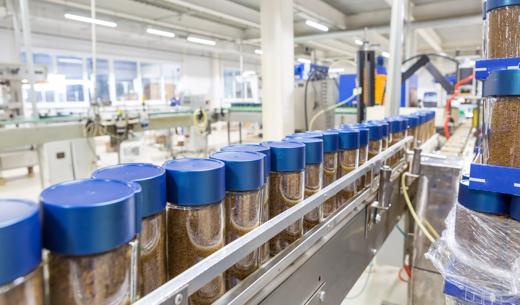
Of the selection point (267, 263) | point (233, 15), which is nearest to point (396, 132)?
point (267, 263)

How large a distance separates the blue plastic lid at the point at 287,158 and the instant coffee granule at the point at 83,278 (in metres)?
0.44

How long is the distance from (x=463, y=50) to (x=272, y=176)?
13360mm

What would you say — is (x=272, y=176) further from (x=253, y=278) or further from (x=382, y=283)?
(x=382, y=283)

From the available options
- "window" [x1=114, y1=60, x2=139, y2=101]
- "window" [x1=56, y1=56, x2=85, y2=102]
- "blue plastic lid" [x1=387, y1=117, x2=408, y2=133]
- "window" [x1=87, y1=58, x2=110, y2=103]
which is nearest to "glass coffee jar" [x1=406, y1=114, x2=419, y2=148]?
"blue plastic lid" [x1=387, y1=117, x2=408, y2=133]

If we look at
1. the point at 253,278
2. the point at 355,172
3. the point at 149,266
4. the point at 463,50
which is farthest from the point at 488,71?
the point at 463,50

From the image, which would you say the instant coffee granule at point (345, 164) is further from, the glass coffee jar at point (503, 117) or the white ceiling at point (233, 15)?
the white ceiling at point (233, 15)

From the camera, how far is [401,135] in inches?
66.9

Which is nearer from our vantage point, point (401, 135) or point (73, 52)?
point (401, 135)

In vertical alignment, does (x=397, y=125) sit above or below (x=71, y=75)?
below

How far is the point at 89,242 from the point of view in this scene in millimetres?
367

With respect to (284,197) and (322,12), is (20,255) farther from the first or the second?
(322,12)

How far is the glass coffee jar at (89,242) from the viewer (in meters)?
0.36

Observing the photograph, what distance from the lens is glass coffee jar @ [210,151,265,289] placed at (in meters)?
0.62

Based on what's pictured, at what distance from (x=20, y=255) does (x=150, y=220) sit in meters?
0.20
